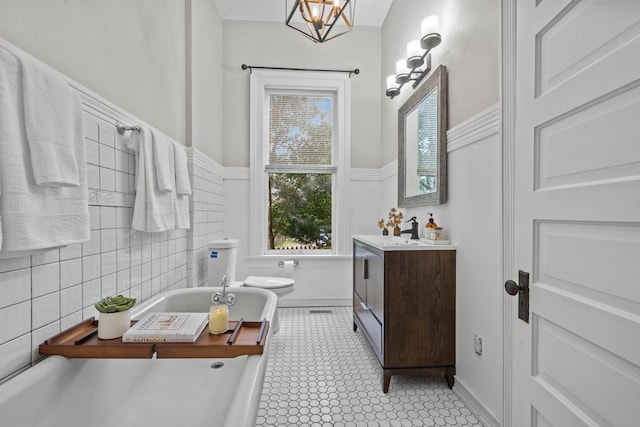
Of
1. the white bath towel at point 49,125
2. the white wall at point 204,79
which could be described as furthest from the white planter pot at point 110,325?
the white wall at point 204,79

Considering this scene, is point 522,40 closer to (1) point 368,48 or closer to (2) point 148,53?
(2) point 148,53

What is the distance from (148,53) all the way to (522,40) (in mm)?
1901

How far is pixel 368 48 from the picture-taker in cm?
350

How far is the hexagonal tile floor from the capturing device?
1.62 meters

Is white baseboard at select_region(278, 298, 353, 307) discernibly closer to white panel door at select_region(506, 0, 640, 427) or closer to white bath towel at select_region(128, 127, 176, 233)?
white bath towel at select_region(128, 127, 176, 233)

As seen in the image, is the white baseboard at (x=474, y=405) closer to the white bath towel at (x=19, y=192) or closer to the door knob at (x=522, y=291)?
the door knob at (x=522, y=291)

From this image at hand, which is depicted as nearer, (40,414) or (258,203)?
(40,414)

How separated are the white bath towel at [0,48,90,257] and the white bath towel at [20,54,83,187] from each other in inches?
0.8

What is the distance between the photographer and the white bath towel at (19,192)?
2.73ft

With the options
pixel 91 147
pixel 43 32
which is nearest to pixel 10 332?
pixel 91 147

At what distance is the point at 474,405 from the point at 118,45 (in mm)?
2603

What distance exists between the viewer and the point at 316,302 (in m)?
3.46

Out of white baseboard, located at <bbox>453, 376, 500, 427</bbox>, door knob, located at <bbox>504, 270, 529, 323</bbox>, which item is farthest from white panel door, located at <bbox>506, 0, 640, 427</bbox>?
white baseboard, located at <bbox>453, 376, 500, 427</bbox>

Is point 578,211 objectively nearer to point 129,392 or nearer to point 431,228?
point 431,228
